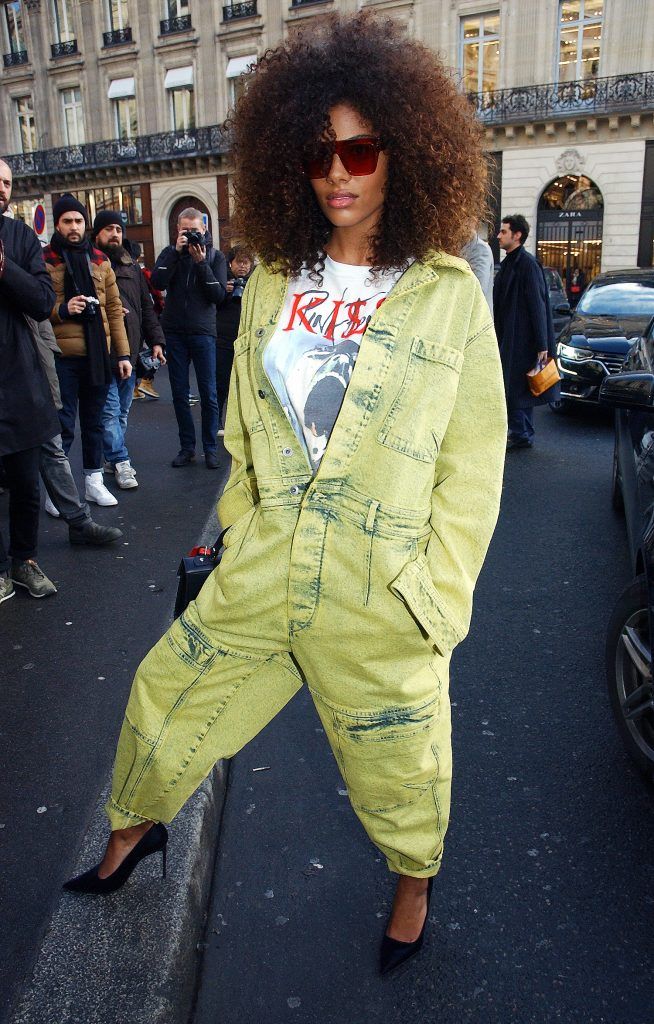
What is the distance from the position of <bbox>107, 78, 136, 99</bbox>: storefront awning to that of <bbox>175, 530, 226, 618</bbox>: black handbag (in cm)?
3752

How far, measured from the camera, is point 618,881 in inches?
91.9

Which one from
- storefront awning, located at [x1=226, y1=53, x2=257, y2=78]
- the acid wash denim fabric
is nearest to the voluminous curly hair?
the acid wash denim fabric

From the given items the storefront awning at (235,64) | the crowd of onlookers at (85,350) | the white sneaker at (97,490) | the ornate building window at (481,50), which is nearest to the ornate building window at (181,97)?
the storefront awning at (235,64)

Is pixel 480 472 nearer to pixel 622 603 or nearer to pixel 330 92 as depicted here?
pixel 330 92

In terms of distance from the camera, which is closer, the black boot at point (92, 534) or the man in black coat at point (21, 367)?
the man in black coat at point (21, 367)

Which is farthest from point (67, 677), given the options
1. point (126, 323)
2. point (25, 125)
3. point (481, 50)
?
point (25, 125)

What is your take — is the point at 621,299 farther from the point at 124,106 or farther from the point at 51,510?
the point at 124,106

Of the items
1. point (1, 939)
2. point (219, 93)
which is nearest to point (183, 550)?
point (1, 939)

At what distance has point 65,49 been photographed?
35.7m

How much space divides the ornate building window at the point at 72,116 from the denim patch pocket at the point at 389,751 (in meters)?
40.4

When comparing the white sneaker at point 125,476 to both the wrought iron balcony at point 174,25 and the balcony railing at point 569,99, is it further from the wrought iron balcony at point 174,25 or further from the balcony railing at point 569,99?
the wrought iron balcony at point 174,25

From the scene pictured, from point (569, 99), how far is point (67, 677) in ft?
91.8

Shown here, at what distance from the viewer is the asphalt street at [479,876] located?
1.96m

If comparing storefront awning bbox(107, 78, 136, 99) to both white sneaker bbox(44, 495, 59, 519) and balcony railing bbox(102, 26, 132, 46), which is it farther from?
white sneaker bbox(44, 495, 59, 519)
